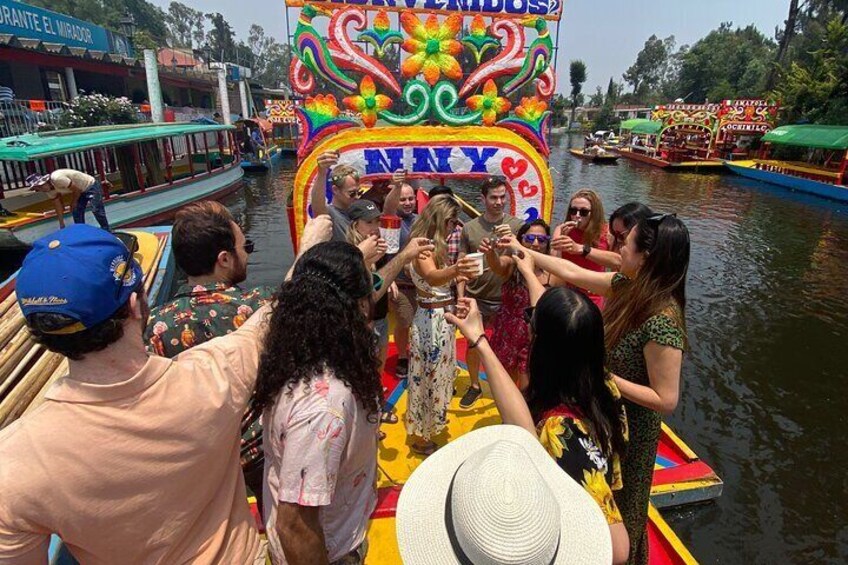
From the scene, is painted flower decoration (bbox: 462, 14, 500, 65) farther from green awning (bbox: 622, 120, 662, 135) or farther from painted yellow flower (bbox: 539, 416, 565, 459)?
green awning (bbox: 622, 120, 662, 135)

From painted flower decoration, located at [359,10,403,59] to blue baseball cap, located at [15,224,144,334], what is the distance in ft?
13.6

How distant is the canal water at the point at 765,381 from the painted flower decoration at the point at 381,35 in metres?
5.03

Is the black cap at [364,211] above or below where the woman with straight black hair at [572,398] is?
above

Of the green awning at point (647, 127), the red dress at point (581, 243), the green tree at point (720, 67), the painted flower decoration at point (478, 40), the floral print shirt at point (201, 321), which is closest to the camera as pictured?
the floral print shirt at point (201, 321)

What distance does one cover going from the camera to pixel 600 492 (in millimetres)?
1410

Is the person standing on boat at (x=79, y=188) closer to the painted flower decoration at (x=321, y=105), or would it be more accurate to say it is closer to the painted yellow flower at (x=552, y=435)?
the painted flower decoration at (x=321, y=105)

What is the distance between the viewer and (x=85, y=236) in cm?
115

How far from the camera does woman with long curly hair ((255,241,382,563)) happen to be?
1.25 metres

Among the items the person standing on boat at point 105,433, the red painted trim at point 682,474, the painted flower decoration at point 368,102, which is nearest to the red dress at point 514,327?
the red painted trim at point 682,474

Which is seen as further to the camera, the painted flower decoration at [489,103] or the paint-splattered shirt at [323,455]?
the painted flower decoration at [489,103]

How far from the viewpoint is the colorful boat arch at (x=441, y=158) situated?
476 cm

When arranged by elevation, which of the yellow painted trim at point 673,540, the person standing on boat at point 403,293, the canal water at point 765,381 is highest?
the person standing on boat at point 403,293

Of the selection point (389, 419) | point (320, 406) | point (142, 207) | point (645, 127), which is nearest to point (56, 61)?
point (142, 207)

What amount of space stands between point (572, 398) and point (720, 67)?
65448mm
